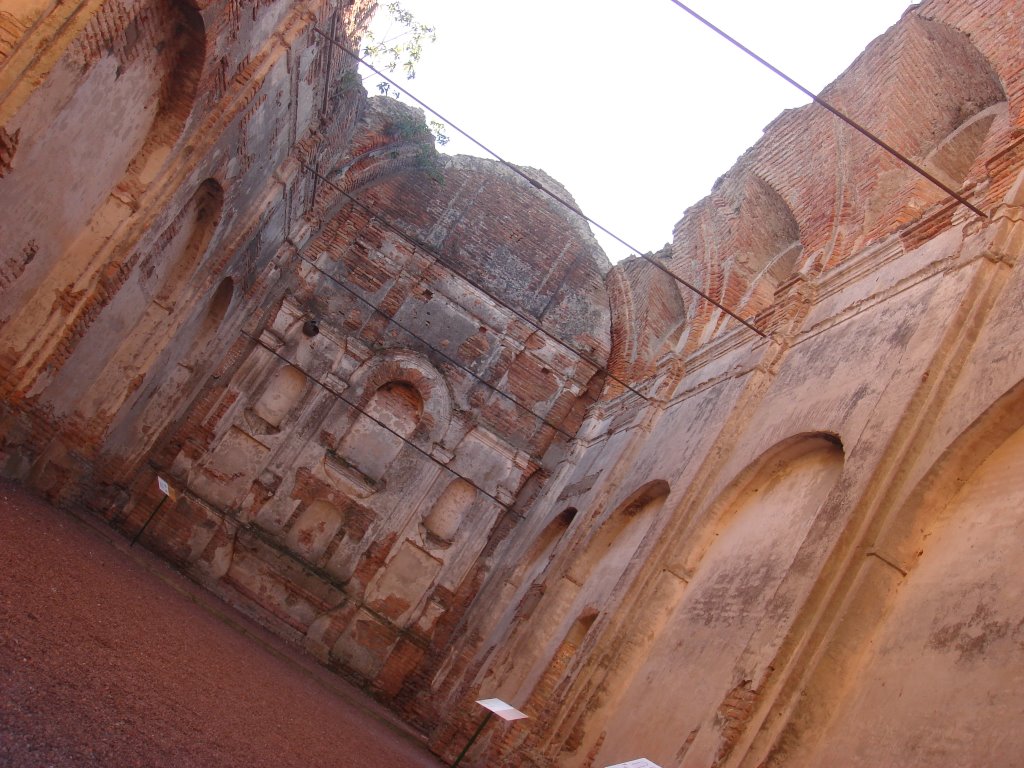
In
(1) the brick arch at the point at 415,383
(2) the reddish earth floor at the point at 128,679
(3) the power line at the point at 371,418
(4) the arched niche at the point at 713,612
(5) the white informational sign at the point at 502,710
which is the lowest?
(2) the reddish earth floor at the point at 128,679

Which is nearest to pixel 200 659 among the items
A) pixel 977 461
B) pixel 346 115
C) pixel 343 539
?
pixel 977 461

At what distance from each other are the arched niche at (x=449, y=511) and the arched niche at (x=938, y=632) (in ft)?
35.2

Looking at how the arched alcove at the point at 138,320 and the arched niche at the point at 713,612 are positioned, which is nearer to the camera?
the arched niche at the point at 713,612

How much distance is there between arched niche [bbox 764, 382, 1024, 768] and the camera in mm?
4172

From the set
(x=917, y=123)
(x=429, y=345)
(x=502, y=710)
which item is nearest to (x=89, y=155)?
(x=502, y=710)

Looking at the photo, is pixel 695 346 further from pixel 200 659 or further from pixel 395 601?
pixel 200 659

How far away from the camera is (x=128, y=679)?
16.5ft

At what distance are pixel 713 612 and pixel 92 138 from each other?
21.8 feet

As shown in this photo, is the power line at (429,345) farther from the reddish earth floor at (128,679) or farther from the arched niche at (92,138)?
the arched niche at (92,138)

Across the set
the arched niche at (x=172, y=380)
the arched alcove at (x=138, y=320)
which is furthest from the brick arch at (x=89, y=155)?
the arched niche at (x=172, y=380)

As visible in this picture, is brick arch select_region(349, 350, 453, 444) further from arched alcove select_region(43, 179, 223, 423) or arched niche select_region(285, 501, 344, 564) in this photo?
arched alcove select_region(43, 179, 223, 423)

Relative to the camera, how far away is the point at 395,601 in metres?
14.9

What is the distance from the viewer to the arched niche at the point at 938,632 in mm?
4172

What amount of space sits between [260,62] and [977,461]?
7835 millimetres
